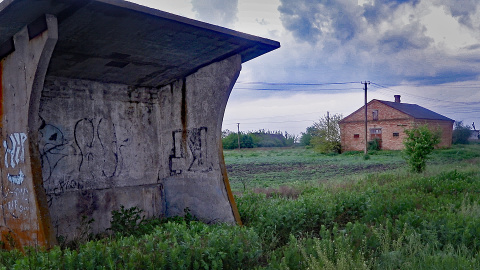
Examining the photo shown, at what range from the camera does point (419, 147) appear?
1795cm

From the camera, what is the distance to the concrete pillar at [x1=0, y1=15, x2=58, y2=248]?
5055mm

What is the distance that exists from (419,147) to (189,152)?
13666 millimetres

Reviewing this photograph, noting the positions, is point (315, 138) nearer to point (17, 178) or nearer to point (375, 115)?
point (375, 115)

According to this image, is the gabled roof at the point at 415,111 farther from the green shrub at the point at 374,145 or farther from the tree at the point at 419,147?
the tree at the point at 419,147

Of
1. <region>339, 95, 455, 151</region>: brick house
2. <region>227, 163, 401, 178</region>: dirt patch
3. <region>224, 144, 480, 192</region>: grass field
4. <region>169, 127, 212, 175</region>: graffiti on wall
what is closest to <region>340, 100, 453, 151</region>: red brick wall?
<region>339, 95, 455, 151</region>: brick house

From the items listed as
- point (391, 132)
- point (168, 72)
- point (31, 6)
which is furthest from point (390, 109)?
point (31, 6)

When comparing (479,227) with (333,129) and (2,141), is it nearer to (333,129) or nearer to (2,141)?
(2,141)

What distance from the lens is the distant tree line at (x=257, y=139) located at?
66600 mm

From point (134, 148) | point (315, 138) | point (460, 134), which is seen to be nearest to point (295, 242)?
point (134, 148)

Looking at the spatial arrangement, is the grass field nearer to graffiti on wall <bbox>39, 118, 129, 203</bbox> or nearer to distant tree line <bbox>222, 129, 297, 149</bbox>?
graffiti on wall <bbox>39, 118, 129, 203</bbox>

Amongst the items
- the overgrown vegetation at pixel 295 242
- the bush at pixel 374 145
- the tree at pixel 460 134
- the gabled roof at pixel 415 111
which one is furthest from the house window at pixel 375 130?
the overgrown vegetation at pixel 295 242

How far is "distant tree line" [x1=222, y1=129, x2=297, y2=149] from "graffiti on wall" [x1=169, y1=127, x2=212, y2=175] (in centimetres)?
5682

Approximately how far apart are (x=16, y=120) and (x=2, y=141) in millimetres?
536

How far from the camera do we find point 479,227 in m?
5.91
